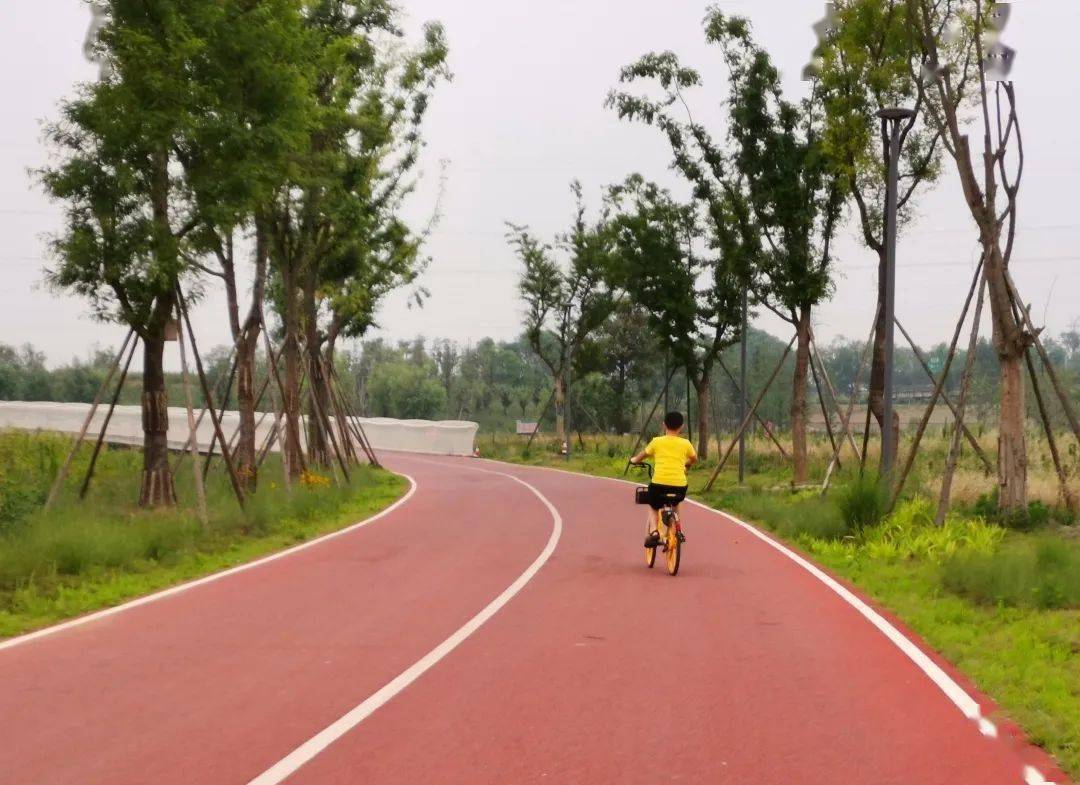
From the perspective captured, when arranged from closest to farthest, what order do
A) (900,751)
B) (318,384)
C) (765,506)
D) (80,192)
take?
(900,751), (80,192), (765,506), (318,384)

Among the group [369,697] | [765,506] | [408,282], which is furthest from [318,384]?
[369,697]

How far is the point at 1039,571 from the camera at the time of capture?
12.0m

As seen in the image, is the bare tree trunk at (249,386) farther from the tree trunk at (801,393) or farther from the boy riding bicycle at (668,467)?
the tree trunk at (801,393)

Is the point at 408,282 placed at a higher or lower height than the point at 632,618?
higher

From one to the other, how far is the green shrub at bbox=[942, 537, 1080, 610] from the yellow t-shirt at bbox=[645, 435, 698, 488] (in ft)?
10.0

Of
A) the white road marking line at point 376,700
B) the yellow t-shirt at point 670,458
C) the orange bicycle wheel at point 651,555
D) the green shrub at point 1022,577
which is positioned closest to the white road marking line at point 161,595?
the white road marking line at point 376,700

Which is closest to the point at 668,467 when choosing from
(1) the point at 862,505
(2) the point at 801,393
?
(1) the point at 862,505

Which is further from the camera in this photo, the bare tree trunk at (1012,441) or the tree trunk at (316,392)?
A: the tree trunk at (316,392)

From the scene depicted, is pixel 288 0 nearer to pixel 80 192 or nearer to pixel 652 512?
pixel 80 192

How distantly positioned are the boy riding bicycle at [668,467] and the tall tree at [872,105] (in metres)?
10.3

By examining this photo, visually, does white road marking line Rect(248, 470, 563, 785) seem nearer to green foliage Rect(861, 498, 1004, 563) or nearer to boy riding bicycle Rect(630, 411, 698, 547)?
boy riding bicycle Rect(630, 411, 698, 547)

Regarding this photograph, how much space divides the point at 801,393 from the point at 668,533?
15016 millimetres

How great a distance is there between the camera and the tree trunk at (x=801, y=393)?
90.7ft

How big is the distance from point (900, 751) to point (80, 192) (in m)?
15.5
